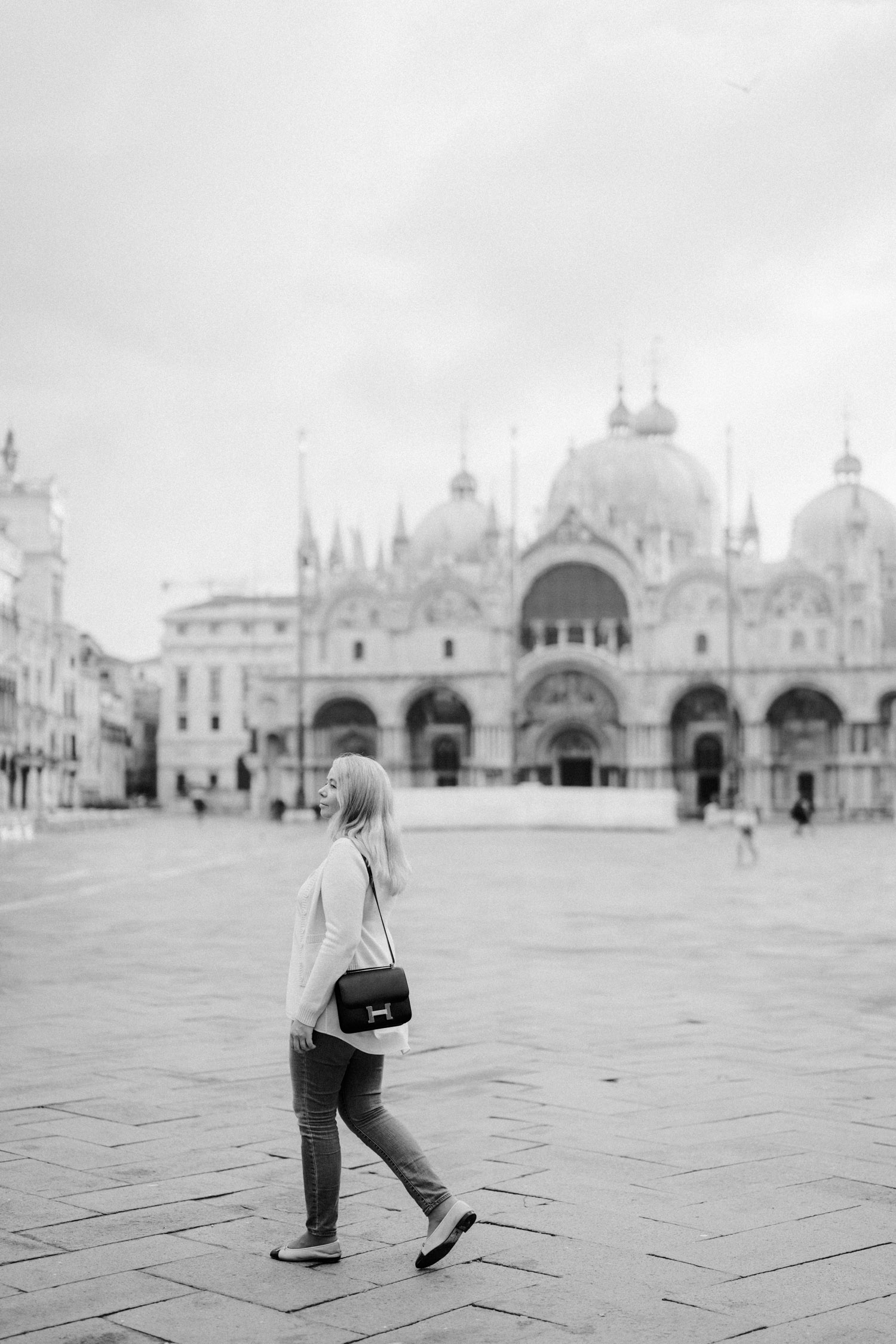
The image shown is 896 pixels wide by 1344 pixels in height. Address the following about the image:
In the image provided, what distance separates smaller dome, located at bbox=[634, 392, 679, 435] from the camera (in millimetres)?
93812

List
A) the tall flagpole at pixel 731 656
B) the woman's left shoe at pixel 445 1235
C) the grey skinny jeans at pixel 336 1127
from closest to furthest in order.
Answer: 1. the woman's left shoe at pixel 445 1235
2. the grey skinny jeans at pixel 336 1127
3. the tall flagpole at pixel 731 656

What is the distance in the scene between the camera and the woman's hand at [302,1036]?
5.26m

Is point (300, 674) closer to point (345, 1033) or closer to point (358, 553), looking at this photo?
point (358, 553)

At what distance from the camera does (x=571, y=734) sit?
74.9m

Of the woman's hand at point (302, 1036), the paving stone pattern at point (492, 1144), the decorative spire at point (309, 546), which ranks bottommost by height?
the paving stone pattern at point (492, 1144)

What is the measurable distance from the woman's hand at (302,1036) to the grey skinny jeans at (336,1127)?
3 centimetres

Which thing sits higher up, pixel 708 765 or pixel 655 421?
pixel 655 421

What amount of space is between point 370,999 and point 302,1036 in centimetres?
24

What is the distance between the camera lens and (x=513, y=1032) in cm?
1001

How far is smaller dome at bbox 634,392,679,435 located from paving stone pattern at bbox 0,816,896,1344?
79.3m

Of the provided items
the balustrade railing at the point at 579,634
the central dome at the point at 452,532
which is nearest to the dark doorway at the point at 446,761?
the balustrade railing at the point at 579,634

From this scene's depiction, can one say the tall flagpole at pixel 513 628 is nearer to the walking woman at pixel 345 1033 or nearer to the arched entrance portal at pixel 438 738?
the arched entrance portal at pixel 438 738

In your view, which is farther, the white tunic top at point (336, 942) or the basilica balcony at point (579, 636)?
the basilica balcony at point (579, 636)

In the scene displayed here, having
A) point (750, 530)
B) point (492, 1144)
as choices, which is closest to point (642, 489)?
point (750, 530)
